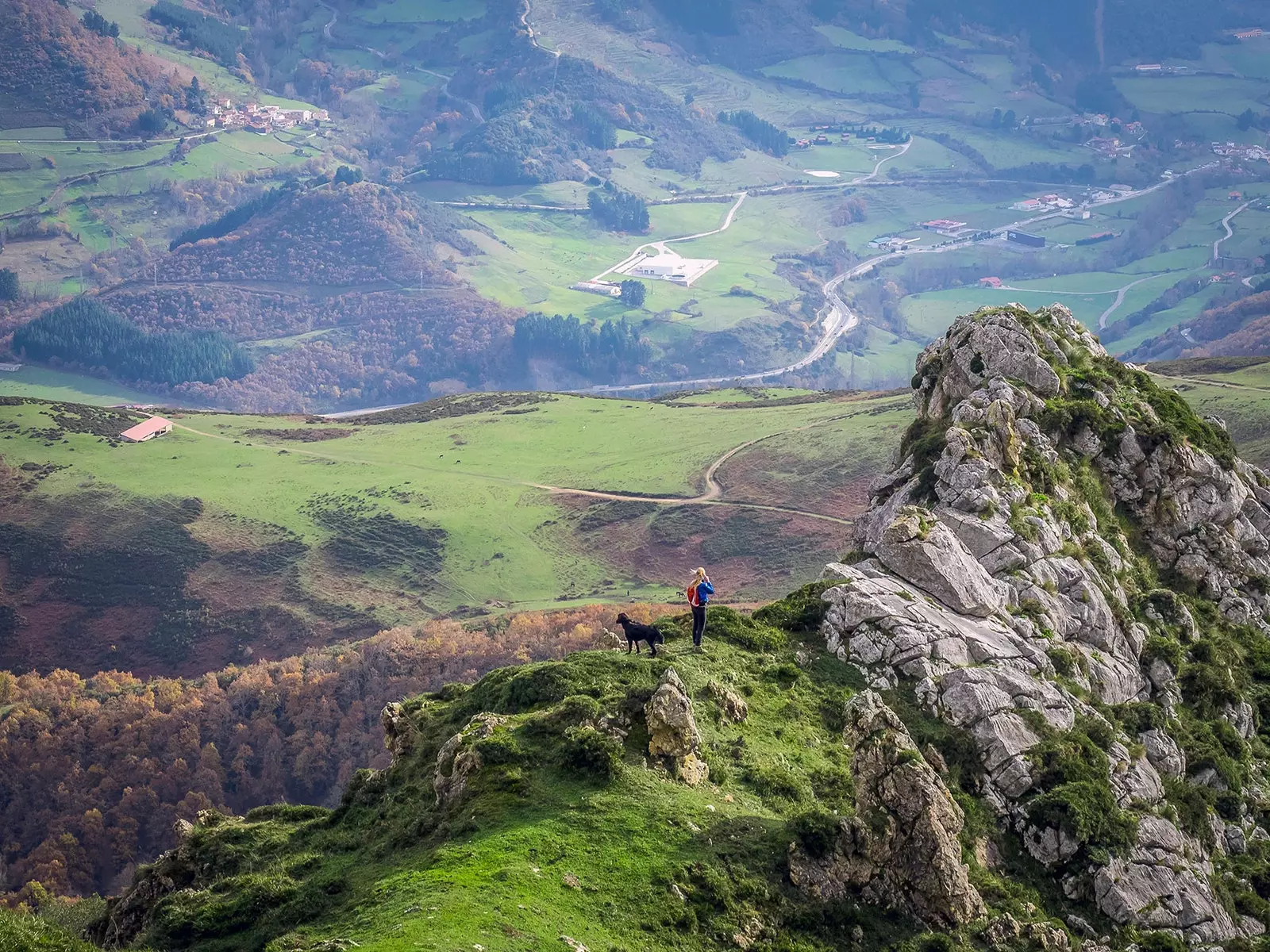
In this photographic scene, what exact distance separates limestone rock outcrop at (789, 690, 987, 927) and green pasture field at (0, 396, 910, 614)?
101m

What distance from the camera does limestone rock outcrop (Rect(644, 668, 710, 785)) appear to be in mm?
37625

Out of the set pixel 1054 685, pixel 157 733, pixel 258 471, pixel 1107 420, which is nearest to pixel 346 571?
pixel 258 471

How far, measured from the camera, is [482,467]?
168 m

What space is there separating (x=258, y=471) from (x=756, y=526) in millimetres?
65130

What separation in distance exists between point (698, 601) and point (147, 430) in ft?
498

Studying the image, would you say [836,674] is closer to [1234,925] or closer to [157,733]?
[1234,925]

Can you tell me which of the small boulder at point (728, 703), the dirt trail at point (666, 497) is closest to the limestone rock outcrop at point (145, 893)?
the small boulder at point (728, 703)

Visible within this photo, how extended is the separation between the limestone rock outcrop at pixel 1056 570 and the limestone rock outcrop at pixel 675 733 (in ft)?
17.0

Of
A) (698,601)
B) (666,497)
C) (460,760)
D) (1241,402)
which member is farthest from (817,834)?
(666,497)

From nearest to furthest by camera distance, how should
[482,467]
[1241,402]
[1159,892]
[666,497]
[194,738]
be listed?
[1159,892] → [194,738] → [1241,402] → [666,497] → [482,467]

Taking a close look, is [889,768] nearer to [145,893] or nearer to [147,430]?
[145,893]

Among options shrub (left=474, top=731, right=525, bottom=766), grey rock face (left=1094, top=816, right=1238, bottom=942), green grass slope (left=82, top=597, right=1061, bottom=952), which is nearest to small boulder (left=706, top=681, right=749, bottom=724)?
green grass slope (left=82, top=597, right=1061, bottom=952)

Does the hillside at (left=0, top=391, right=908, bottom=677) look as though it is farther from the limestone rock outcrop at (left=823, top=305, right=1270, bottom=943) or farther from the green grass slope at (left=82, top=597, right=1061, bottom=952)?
the green grass slope at (left=82, top=597, right=1061, bottom=952)

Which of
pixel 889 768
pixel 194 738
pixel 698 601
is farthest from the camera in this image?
pixel 194 738
